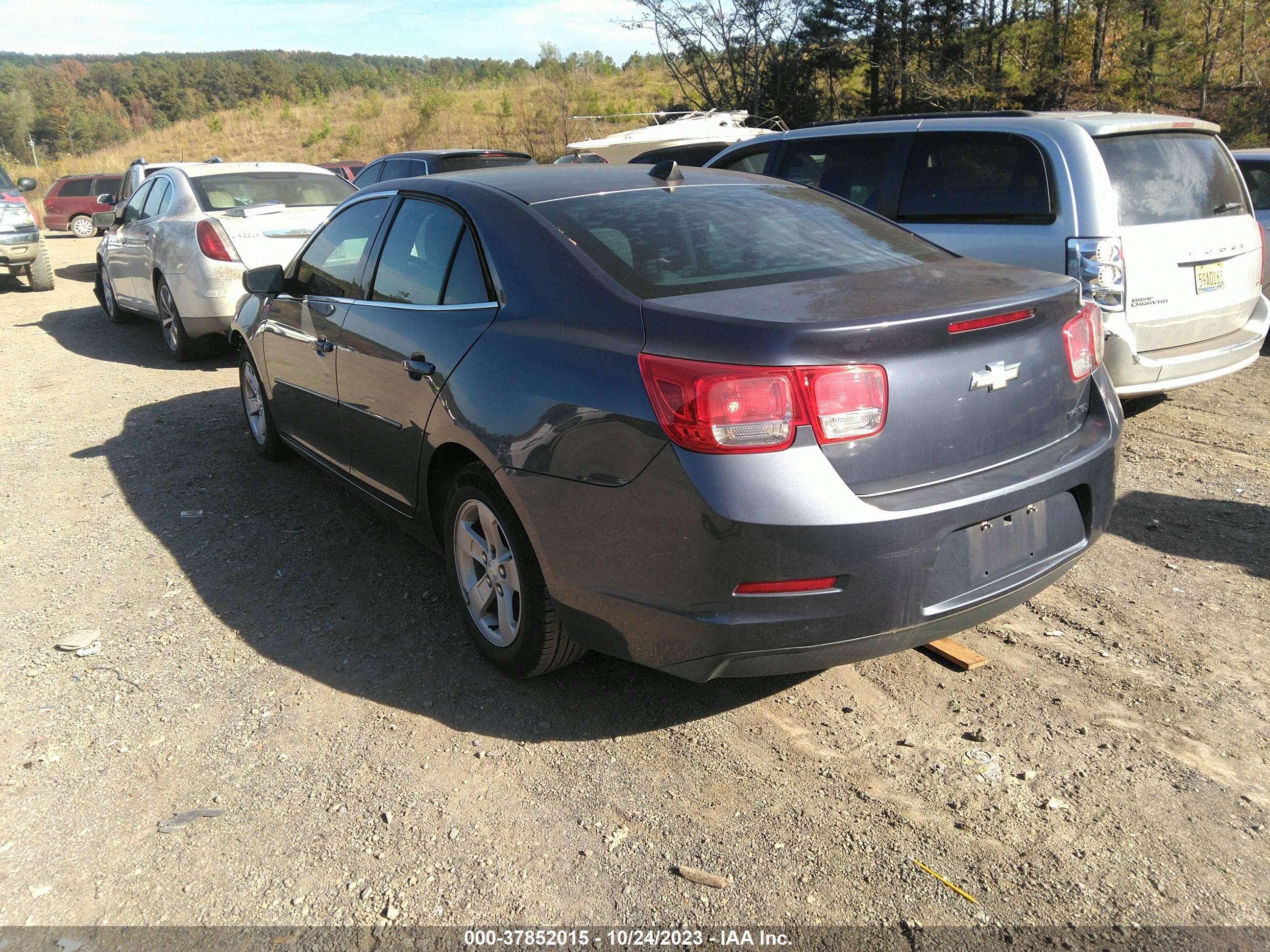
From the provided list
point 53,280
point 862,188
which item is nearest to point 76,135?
point 53,280

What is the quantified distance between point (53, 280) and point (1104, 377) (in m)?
16.0

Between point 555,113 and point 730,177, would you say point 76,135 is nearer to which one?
point 555,113

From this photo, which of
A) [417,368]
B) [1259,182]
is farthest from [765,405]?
[1259,182]

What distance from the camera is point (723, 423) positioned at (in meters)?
2.44

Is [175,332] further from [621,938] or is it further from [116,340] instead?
[621,938]

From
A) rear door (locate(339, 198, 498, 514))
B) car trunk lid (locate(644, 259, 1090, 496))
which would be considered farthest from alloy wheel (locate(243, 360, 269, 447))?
car trunk lid (locate(644, 259, 1090, 496))

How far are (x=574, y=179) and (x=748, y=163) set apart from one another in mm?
5625

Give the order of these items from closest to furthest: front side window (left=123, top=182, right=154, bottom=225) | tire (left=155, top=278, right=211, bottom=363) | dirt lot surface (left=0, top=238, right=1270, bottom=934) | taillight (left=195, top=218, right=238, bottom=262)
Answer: dirt lot surface (left=0, top=238, right=1270, bottom=934), taillight (left=195, top=218, right=238, bottom=262), tire (left=155, top=278, right=211, bottom=363), front side window (left=123, top=182, right=154, bottom=225)

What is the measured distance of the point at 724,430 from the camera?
8.02 feet

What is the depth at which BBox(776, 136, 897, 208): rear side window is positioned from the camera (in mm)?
6250

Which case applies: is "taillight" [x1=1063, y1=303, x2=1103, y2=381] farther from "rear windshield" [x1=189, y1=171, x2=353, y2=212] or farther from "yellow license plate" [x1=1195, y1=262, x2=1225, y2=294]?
"rear windshield" [x1=189, y1=171, x2=353, y2=212]

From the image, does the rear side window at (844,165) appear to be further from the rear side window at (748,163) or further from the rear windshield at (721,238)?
the rear windshield at (721,238)

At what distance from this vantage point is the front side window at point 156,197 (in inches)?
363

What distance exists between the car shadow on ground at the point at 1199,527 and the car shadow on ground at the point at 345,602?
6.69 ft
